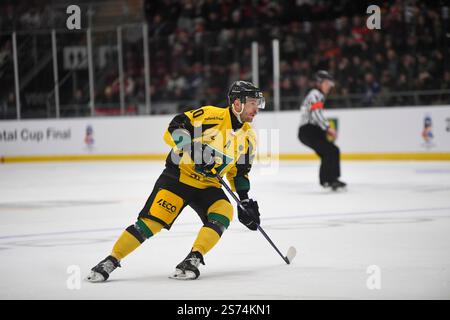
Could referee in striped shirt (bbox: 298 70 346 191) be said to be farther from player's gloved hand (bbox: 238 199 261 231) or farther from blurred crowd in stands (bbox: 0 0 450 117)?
player's gloved hand (bbox: 238 199 261 231)

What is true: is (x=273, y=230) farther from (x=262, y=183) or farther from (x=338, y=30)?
(x=338, y=30)

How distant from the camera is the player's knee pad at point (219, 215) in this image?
199 inches

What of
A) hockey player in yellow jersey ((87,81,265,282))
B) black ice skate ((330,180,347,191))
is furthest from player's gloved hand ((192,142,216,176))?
black ice skate ((330,180,347,191))

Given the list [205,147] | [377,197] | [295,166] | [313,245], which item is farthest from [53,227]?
[295,166]

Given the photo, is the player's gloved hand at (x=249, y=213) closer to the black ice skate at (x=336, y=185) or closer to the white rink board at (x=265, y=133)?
the black ice skate at (x=336, y=185)

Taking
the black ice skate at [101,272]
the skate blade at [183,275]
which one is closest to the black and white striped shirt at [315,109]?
the skate blade at [183,275]

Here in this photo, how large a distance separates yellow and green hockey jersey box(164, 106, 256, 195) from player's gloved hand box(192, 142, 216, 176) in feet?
0.19

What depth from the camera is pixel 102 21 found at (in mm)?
18484

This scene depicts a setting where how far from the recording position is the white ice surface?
4.63 metres

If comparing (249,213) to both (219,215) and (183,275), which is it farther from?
(183,275)

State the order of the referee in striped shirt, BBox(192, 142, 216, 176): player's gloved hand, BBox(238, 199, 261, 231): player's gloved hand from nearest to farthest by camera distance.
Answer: BBox(192, 142, 216, 176): player's gloved hand
BBox(238, 199, 261, 231): player's gloved hand
the referee in striped shirt

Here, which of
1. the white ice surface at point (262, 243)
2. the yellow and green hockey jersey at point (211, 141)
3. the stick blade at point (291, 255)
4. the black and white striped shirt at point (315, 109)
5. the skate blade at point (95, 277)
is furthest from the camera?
the black and white striped shirt at point (315, 109)

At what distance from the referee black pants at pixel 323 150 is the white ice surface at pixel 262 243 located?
27 cm

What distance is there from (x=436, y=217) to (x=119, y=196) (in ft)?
13.6
